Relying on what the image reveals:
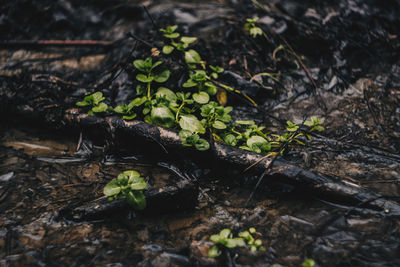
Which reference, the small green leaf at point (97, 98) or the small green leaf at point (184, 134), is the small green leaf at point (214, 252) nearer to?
the small green leaf at point (184, 134)

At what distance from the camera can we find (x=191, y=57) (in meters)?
3.00

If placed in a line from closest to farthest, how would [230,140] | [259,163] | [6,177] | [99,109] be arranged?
1. [259,163]
2. [6,177]
3. [230,140]
4. [99,109]

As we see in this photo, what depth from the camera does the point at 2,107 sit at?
301 centimetres

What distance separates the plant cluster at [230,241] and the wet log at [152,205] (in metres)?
0.38

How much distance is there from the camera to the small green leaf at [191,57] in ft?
9.83

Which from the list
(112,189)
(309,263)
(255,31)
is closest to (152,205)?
(112,189)

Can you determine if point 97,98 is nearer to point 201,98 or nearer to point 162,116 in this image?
point 162,116

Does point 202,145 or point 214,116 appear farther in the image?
point 214,116

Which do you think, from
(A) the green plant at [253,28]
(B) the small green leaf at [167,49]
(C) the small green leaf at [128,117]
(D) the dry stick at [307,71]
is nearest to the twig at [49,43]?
(B) the small green leaf at [167,49]

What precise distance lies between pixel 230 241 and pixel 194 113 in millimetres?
1400

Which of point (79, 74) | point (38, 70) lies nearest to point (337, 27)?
point (79, 74)

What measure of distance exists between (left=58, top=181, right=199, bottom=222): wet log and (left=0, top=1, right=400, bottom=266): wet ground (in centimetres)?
5

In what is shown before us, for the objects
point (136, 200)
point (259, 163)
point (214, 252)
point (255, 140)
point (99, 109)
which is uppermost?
point (99, 109)

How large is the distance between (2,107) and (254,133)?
271 cm
